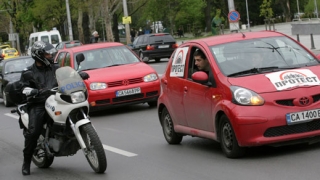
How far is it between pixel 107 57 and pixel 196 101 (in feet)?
28.3

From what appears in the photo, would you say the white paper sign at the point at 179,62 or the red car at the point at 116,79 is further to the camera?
the red car at the point at 116,79

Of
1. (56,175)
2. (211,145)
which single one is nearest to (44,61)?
(56,175)

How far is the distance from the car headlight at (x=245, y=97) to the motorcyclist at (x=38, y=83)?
7.25 ft

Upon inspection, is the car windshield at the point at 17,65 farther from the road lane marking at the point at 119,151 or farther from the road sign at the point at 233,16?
the road sign at the point at 233,16

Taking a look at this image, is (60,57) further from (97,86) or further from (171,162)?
(171,162)

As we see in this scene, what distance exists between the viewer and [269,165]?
8.84 metres

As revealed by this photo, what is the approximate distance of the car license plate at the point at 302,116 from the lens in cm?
901

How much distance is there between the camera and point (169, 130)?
11641 millimetres

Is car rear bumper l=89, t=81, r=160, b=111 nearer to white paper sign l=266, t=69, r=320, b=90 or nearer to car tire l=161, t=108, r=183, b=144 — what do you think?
car tire l=161, t=108, r=183, b=144

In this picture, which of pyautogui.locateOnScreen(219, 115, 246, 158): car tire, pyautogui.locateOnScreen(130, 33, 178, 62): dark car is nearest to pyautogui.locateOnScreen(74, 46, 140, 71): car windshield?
pyautogui.locateOnScreen(219, 115, 246, 158): car tire

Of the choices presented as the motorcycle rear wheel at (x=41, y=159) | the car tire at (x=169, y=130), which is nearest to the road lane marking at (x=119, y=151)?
the car tire at (x=169, y=130)

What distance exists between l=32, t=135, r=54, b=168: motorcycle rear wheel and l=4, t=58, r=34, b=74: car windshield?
1453cm

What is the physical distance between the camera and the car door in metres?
9.91

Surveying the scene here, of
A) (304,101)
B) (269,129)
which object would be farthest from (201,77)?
(304,101)
